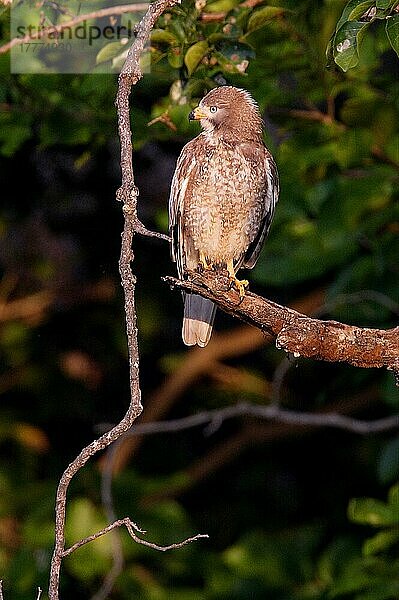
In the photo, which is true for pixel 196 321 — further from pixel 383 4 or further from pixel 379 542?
pixel 383 4

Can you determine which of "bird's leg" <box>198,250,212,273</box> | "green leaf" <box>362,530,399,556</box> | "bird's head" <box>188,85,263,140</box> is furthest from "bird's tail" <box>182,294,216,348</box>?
"green leaf" <box>362,530,399,556</box>

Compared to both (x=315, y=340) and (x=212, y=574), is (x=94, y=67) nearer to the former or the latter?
(x=315, y=340)

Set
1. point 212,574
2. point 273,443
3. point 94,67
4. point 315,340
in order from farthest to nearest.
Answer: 1. point 273,443
2. point 212,574
3. point 94,67
4. point 315,340

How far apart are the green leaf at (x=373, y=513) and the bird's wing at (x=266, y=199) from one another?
110cm

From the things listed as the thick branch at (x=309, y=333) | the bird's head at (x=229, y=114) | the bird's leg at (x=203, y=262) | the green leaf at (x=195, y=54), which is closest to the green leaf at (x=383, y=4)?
the thick branch at (x=309, y=333)

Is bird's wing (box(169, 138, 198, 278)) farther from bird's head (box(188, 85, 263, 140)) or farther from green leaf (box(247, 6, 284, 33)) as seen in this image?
green leaf (box(247, 6, 284, 33))

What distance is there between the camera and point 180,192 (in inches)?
158

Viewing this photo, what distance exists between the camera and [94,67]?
4.30 m

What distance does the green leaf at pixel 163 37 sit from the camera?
3561 mm

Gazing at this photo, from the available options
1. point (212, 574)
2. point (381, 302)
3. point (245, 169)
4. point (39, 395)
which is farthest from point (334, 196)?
point (39, 395)

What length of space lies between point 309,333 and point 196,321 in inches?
46.1

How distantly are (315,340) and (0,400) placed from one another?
3.88 meters

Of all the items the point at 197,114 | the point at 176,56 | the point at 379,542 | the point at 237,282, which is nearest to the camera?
the point at 237,282

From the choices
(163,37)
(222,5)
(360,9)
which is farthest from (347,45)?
(222,5)
